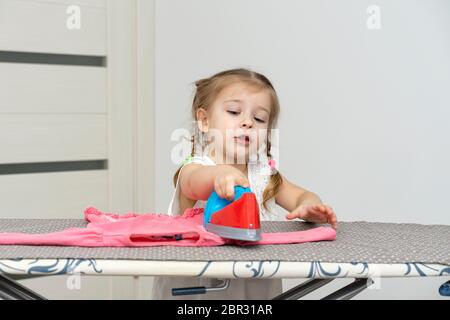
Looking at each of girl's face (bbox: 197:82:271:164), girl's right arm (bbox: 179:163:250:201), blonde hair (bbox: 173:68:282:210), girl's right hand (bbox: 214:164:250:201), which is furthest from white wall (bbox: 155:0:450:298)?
girl's right hand (bbox: 214:164:250:201)

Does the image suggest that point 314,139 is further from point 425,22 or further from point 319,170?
point 425,22

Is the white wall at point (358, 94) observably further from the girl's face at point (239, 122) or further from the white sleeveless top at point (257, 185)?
the girl's face at point (239, 122)

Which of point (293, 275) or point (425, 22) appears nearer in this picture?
point (293, 275)

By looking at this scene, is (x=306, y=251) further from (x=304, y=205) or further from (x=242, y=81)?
(x=242, y=81)

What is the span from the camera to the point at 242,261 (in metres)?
0.91

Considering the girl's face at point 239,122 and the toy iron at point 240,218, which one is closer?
the toy iron at point 240,218

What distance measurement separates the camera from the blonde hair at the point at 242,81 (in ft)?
4.41

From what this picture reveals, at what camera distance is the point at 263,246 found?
1.02 meters

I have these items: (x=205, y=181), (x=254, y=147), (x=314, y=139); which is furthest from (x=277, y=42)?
(x=205, y=181)

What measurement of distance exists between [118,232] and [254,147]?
36 centimetres

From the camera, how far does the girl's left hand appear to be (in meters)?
1.18

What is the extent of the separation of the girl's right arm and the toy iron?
15 millimetres

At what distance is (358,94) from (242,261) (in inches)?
47.8

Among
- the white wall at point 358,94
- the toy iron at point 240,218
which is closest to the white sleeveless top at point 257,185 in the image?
the toy iron at point 240,218
